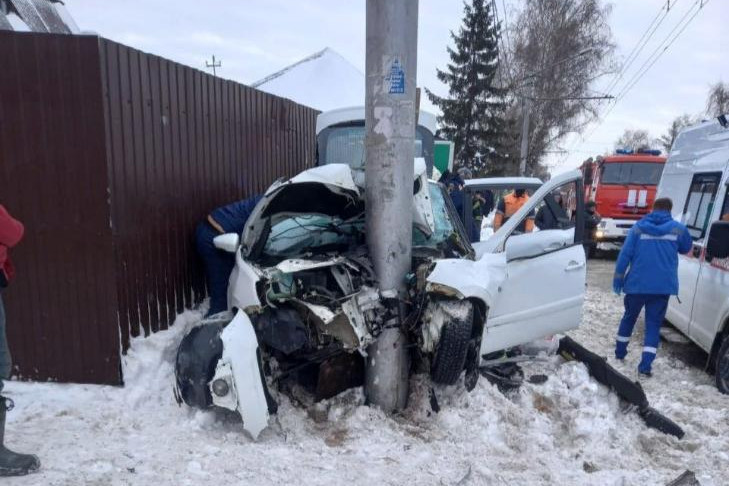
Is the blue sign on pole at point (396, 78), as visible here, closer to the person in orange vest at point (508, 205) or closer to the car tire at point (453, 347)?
the car tire at point (453, 347)

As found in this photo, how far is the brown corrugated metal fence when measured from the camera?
3.52 meters

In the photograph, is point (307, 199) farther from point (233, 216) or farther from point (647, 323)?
point (647, 323)

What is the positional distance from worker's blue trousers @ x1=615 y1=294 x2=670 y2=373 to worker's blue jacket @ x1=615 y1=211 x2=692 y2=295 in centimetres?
13

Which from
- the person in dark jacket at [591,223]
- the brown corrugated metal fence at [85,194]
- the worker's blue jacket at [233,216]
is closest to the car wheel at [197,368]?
the brown corrugated metal fence at [85,194]

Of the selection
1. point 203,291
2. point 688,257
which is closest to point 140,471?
point 203,291

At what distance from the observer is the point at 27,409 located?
11.3ft

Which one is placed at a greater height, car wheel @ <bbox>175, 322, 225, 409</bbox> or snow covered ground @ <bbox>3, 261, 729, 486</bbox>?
car wheel @ <bbox>175, 322, 225, 409</bbox>

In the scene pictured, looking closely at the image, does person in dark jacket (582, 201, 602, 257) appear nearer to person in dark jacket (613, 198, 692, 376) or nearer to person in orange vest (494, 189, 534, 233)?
person in orange vest (494, 189, 534, 233)

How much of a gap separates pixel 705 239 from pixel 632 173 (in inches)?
354

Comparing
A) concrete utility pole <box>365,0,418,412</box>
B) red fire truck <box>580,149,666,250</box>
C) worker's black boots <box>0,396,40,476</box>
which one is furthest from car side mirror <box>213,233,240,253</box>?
red fire truck <box>580,149,666,250</box>

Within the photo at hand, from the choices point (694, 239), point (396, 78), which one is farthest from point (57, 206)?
point (694, 239)

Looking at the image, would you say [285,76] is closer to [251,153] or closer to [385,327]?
[251,153]

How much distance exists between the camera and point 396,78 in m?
3.66

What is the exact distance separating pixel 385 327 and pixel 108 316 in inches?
79.2
